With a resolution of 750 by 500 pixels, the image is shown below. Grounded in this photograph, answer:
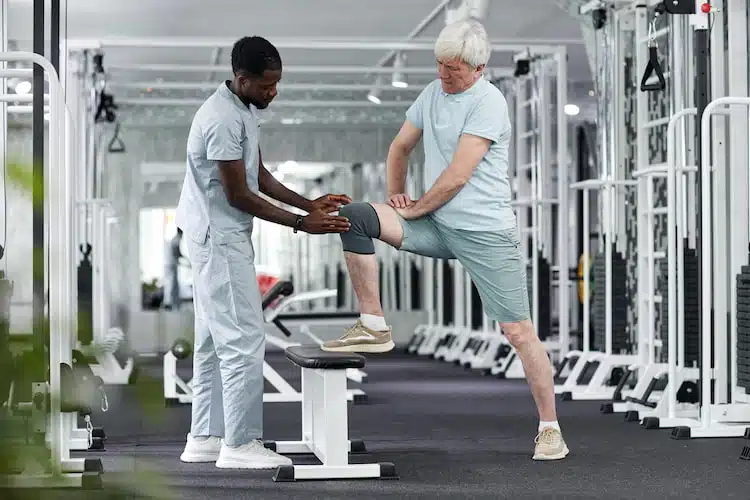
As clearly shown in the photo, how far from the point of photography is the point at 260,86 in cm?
360

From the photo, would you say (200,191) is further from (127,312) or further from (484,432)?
(127,312)

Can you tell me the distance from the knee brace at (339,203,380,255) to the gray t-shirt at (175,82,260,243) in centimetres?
35

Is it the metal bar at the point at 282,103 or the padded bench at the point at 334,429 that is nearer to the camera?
the padded bench at the point at 334,429

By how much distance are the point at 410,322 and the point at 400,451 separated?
9554 millimetres

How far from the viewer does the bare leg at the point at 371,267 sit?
3.55 metres

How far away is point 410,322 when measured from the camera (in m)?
13.9

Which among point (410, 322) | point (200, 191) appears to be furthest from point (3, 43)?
point (410, 322)

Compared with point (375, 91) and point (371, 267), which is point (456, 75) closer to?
point (371, 267)

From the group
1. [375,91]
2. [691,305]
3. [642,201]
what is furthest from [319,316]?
[691,305]

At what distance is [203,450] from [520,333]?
1173 mm

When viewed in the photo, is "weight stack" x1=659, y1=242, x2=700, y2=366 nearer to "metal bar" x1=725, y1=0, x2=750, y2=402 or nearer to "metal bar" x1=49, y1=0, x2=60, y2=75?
"metal bar" x1=725, y1=0, x2=750, y2=402

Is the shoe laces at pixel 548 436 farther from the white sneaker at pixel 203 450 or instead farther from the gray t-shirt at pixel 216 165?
the gray t-shirt at pixel 216 165

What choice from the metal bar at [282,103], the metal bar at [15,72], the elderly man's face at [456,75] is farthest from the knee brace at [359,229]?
the metal bar at [282,103]

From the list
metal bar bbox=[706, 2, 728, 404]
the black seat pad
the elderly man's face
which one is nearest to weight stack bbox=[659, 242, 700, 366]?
Result: metal bar bbox=[706, 2, 728, 404]
